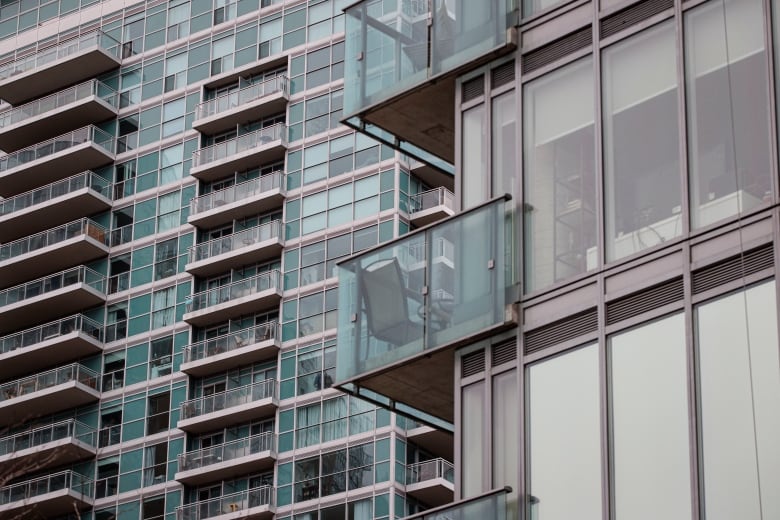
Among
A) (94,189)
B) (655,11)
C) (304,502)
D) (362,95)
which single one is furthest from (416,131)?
(94,189)

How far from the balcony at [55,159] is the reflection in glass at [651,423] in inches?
2726

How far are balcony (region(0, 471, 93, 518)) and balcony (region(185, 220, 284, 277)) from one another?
996 centimetres

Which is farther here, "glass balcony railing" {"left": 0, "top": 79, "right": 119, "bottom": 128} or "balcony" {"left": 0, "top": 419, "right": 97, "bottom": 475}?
"glass balcony railing" {"left": 0, "top": 79, "right": 119, "bottom": 128}

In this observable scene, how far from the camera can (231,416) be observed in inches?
2926

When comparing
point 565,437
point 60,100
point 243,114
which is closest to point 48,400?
point 243,114

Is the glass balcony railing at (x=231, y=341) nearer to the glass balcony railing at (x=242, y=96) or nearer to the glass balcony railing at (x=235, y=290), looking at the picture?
the glass balcony railing at (x=235, y=290)

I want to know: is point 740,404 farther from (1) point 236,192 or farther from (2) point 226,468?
(1) point 236,192

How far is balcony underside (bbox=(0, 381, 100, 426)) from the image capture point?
79.7 m

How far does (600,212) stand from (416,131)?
4.49 metres

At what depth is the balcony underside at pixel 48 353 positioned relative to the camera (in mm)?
80750

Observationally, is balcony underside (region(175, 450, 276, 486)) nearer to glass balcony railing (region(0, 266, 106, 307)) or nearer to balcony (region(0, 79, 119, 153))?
glass balcony railing (region(0, 266, 106, 307))

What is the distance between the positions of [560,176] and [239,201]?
196 feet

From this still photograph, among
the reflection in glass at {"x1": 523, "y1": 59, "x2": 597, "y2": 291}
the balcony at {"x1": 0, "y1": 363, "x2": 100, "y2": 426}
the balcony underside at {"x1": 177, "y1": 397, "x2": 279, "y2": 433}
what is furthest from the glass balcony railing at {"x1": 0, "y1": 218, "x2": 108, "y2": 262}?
the reflection in glass at {"x1": 523, "y1": 59, "x2": 597, "y2": 291}

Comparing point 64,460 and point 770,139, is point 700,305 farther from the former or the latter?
point 64,460
